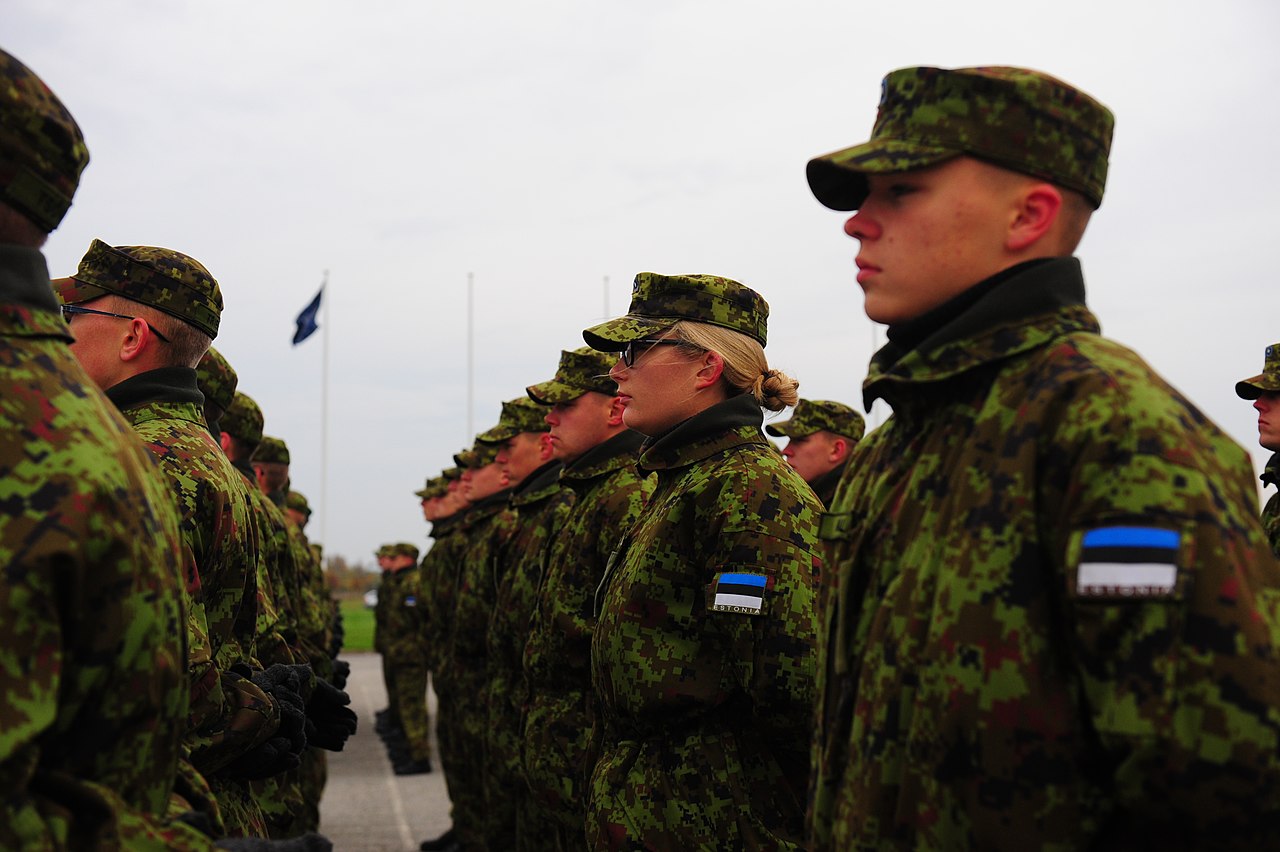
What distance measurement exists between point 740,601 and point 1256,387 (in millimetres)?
4668

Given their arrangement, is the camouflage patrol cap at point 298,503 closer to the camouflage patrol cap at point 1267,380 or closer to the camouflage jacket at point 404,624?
the camouflage jacket at point 404,624

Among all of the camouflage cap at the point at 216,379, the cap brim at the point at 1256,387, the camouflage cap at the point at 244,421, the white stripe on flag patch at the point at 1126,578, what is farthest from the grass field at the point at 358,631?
the white stripe on flag patch at the point at 1126,578

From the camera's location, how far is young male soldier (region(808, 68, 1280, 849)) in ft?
Result: 6.40

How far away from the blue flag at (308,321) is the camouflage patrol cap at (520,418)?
1911 cm

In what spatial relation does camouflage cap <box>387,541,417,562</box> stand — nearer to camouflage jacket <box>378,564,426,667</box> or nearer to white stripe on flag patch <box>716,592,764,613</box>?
camouflage jacket <box>378,564,426,667</box>

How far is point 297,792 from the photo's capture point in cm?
769

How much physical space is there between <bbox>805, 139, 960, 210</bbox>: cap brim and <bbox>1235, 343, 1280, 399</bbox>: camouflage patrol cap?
17.5 ft

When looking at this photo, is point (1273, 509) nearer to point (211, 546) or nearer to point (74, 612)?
point (211, 546)

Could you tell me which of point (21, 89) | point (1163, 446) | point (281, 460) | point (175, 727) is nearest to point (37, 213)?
point (21, 89)

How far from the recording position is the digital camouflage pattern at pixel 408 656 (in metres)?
15.3

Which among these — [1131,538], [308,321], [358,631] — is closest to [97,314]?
[1131,538]

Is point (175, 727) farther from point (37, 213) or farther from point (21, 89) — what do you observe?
point (21, 89)

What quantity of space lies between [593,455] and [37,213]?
435 cm

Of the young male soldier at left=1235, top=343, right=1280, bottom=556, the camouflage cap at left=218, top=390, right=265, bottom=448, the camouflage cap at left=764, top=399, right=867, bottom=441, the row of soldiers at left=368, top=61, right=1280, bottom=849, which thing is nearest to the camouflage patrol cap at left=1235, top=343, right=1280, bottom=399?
the young male soldier at left=1235, top=343, right=1280, bottom=556
